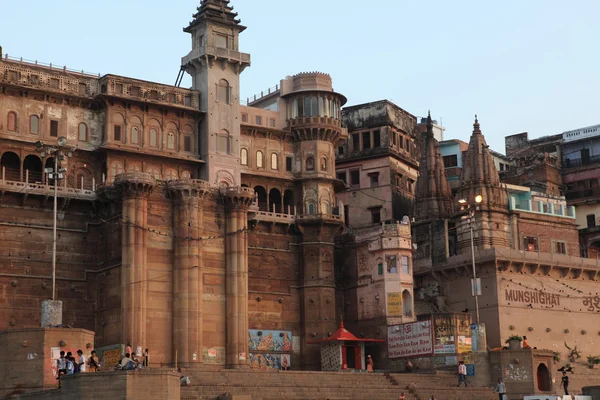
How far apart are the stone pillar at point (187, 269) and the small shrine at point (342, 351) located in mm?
9941

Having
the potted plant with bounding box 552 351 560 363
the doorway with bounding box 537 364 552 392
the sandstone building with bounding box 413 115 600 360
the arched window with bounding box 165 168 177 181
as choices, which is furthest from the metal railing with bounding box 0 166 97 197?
the potted plant with bounding box 552 351 560 363

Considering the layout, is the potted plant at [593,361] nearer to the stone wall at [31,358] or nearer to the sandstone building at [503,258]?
the sandstone building at [503,258]

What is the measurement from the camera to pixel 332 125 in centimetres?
7444

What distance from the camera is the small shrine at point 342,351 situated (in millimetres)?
67688

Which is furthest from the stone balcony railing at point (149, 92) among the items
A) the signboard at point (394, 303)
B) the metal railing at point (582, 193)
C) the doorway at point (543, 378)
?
the metal railing at point (582, 193)

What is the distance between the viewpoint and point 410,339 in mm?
65812

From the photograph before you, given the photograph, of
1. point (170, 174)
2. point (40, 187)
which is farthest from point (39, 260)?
point (170, 174)

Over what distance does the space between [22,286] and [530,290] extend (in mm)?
32778

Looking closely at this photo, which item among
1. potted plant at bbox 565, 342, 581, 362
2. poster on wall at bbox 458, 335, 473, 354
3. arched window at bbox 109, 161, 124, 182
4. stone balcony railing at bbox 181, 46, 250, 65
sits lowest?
potted plant at bbox 565, 342, 581, 362

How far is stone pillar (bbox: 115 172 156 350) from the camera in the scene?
5978 cm

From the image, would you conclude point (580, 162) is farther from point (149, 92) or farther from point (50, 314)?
point (50, 314)

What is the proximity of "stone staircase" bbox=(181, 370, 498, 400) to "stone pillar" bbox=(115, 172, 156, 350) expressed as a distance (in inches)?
306

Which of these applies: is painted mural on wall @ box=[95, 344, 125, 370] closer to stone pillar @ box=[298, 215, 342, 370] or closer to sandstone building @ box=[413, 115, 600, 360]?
stone pillar @ box=[298, 215, 342, 370]

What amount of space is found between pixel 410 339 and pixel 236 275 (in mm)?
11160
